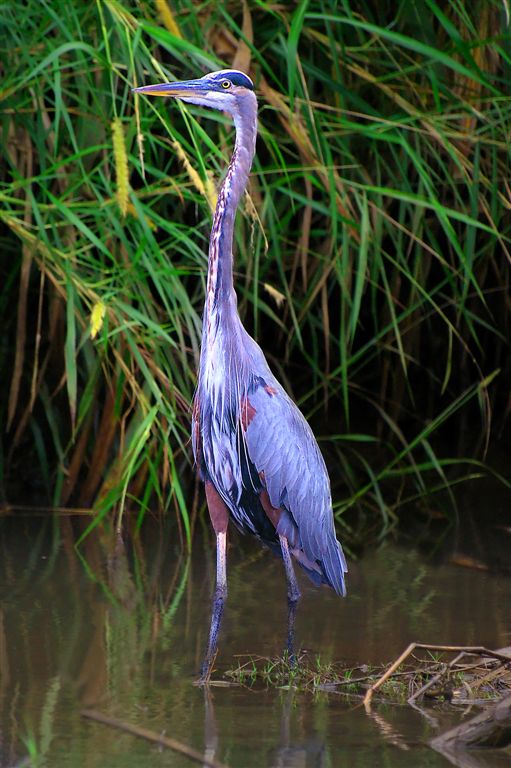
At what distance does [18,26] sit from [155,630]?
189 centimetres

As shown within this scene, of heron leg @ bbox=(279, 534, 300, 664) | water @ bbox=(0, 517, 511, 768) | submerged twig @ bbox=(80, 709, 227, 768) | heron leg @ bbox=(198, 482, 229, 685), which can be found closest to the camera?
submerged twig @ bbox=(80, 709, 227, 768)

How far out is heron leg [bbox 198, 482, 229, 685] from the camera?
3.31 m

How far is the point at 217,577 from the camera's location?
3.46m

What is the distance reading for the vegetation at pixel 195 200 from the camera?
13.4 ft

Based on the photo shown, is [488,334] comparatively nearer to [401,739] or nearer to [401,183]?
[401,183]

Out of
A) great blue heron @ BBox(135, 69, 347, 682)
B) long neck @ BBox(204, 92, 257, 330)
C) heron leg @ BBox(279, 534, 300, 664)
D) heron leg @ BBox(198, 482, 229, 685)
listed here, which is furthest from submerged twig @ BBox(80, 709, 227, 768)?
long neck @ BBox(204, 92, 257, 330)

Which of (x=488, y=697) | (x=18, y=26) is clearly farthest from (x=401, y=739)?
(x=18, y=26)

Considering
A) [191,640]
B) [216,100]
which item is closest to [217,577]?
[191,640]

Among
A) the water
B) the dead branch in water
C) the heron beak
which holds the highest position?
the heron beak

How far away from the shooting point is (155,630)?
3773 mm

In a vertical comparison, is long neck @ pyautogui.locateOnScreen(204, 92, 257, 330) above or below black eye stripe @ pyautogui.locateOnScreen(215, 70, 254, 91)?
below

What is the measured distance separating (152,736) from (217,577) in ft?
2.50

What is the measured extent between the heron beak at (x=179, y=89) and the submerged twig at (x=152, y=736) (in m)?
1.60

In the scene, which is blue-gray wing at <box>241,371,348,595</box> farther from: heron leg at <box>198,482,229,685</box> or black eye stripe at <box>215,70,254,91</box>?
black eye stripe at <box>215,70,254,91</box>
